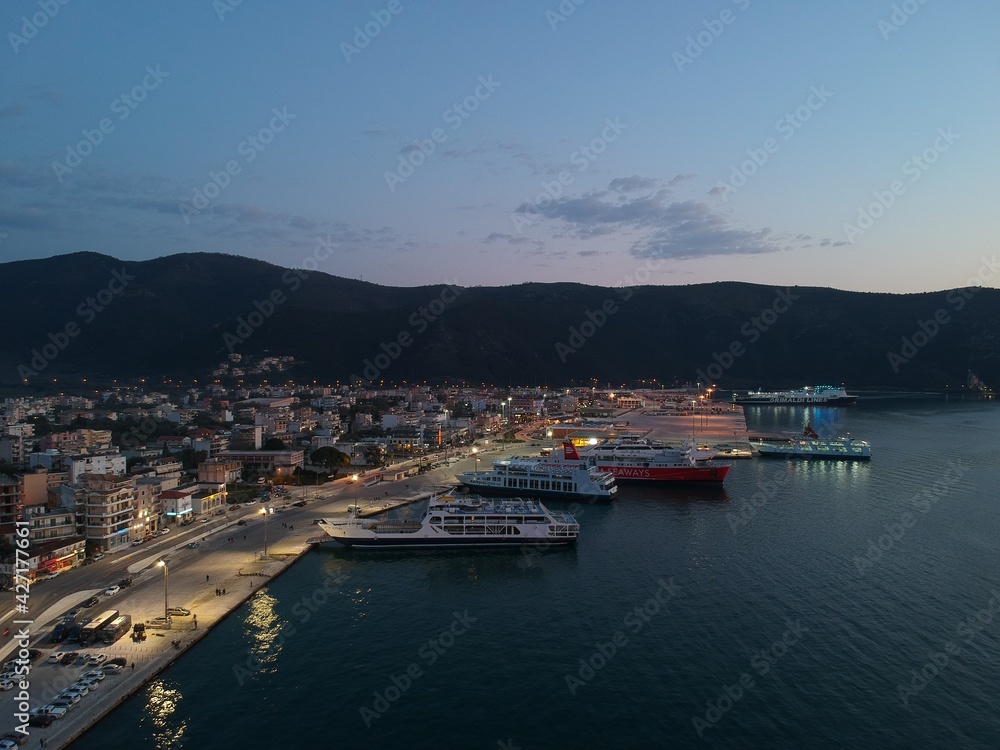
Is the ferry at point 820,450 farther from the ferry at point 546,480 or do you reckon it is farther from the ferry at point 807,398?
the ferry at point 807,398

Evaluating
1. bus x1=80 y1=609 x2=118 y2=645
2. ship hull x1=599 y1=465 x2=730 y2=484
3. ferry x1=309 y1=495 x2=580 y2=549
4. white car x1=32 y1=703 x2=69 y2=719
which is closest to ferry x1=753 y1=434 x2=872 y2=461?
ship hull x1=599 y1=465 x2=730 y2=484

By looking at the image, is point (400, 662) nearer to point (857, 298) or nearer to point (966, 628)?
point (966, 628)

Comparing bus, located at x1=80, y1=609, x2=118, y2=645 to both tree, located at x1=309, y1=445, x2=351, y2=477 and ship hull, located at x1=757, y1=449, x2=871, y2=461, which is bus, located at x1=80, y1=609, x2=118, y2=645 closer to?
tree, located at x1=309, y1=445, x2=351, y2=477

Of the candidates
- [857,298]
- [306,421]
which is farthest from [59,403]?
[857,298]

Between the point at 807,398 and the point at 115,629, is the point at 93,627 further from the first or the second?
the point at 807,398

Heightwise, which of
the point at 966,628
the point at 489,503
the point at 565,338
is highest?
the point at 565,338
